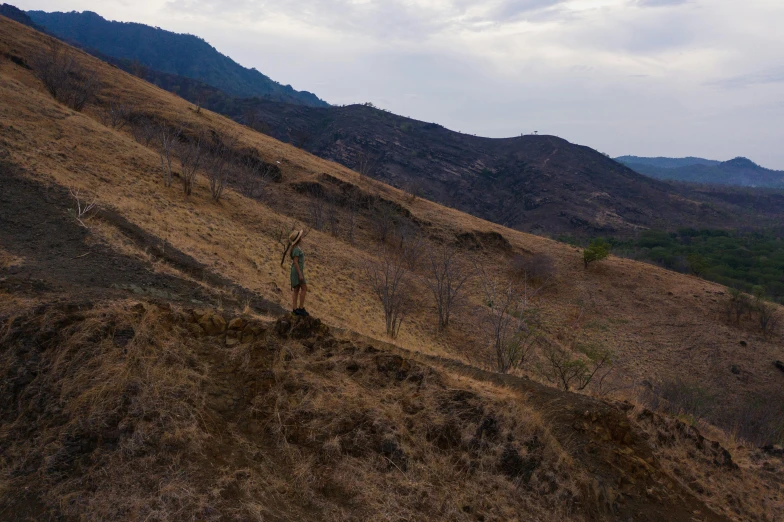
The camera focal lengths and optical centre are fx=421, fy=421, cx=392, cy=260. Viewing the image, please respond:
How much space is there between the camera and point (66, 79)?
86.8ft

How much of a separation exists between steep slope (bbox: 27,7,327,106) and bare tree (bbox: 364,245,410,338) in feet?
476

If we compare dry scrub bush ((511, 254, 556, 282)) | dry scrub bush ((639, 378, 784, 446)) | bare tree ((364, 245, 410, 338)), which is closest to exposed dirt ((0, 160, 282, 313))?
bare tree ((364, 245, 410, 338))

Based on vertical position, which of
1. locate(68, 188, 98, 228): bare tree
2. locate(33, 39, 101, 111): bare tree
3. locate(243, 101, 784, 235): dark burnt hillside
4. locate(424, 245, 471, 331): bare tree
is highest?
locate(243, 101, 784, 235): dark burnt hillside

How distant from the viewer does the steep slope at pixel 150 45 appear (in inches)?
6156

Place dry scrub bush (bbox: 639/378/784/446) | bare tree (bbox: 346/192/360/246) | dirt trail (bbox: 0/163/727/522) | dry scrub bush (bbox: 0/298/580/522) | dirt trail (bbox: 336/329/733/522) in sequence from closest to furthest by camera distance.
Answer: dry scrub bush (bbox: 0/298/580/522) → dirt trail (bbox: 336/329/733/522) → dirt trail (bbox: 0/163/727/522) → dry scrub bush (bbox: 639/378/784/446) → bare tree (bbox: 346/192/360/246)

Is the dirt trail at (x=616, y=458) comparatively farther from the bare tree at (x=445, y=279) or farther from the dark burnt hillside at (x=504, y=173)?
the dark burnt hillside at (x=504, y=173)

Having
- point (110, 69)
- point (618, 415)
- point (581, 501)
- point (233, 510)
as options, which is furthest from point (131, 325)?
point (110, 69)

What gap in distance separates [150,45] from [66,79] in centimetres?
17550

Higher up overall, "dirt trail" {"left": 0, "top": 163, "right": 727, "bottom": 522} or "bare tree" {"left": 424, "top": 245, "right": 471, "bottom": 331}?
"dirt trail" {"left": 0, "top": 163, "right": 727, "bottom": 522}

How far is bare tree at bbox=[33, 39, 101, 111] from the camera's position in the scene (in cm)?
2523

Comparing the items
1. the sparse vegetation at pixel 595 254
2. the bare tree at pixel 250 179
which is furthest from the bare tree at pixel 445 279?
the bare tree at pixel 250 179

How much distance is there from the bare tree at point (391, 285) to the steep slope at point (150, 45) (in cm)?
14516

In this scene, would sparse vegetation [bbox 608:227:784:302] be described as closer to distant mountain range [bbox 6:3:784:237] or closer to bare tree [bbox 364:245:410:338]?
distant mountain range [bbox 6:3:784:237]

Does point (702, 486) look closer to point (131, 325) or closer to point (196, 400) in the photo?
point (196, 400)
